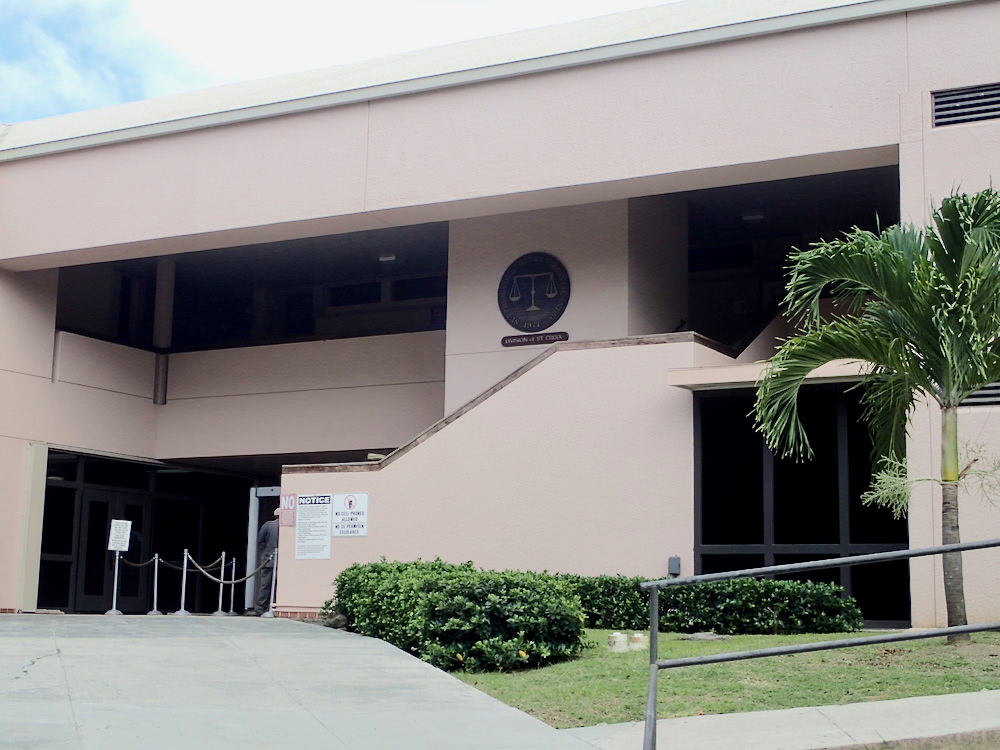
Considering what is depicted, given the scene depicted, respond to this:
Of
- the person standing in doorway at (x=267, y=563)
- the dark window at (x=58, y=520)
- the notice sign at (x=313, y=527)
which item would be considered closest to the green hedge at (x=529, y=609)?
the notice sign at (x=313, y=527)

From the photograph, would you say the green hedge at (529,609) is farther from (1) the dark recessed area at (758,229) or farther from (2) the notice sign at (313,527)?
(1) the dark recessed area at (758,229)

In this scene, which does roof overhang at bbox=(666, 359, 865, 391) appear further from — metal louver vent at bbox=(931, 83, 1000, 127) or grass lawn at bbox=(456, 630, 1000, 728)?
grass lawn at bbox=(456, 630, 1000, 728)

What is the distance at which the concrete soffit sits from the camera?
50.5ft

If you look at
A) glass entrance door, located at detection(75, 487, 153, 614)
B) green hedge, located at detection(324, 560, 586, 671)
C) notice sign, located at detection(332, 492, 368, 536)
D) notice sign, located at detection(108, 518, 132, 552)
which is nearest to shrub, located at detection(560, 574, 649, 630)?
green hedge, located at detection(324, 560, 586, 671)

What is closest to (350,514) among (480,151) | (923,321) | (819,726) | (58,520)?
(480,151)

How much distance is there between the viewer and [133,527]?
24.2 meters

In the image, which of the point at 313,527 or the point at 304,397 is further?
the point at 304,397

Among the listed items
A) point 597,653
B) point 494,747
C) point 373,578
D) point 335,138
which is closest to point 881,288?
point 597,653

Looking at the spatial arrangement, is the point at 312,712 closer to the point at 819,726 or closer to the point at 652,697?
the point at 652,697

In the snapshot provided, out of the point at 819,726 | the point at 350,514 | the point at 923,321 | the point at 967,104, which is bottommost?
the point at 819,726

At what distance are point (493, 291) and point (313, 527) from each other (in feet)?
15.6

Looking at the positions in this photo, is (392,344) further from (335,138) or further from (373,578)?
(373,578)

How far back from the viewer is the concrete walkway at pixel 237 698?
7.81 m

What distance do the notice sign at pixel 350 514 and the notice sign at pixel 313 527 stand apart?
0.12 meters
